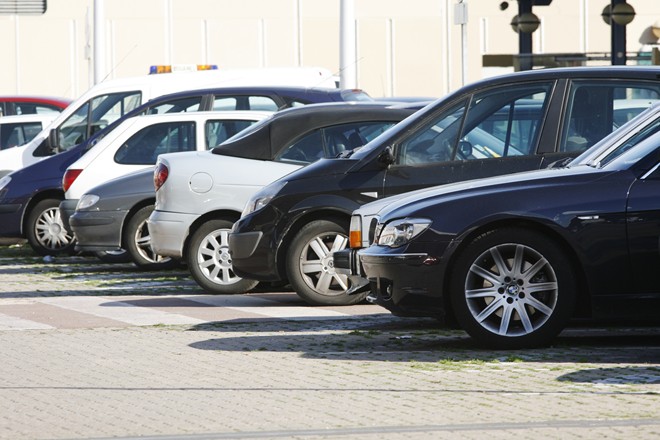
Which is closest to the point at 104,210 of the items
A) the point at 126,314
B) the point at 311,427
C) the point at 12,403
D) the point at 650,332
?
the point at 126,314

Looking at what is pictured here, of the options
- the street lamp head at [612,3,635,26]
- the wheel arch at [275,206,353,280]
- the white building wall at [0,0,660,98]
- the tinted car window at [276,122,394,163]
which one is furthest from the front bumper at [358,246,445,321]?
the white building wall at [0,0,660,98]

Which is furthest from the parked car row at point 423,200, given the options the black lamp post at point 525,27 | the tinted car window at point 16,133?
the tinted car window at point 16,133

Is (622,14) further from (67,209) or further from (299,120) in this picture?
(299,120)

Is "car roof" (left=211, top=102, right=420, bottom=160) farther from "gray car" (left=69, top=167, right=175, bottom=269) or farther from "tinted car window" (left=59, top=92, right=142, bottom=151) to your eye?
"tinted car window" (left=59, top=92, right=142, bottom=151)

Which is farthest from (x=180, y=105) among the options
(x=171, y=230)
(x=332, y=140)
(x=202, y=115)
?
(x=332, y=140)

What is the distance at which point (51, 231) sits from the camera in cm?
1842

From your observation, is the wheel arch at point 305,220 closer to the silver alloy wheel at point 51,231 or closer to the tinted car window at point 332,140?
the tinted car window at point 332,140

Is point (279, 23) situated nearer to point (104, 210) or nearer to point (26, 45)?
point (26, 45)

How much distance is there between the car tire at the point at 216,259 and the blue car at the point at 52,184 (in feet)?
13.3

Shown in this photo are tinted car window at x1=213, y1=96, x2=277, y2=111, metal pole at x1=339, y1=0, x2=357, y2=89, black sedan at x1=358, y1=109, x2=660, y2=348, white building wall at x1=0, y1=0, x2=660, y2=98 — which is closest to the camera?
black sedan at x1=358, y1=109, x2=660, y2=348

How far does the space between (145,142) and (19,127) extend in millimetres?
7641

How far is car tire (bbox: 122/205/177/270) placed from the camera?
610 inches

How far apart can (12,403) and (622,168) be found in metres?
3.76

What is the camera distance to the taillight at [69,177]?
16.8 meters
